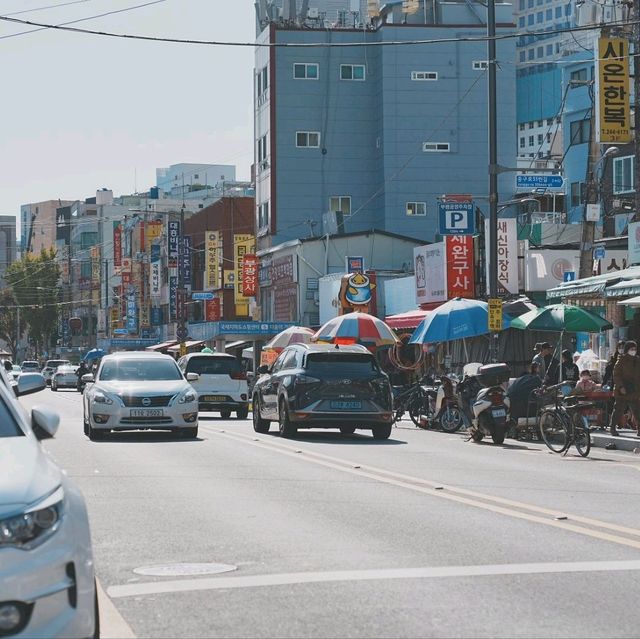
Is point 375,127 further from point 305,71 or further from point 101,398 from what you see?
point 101,398

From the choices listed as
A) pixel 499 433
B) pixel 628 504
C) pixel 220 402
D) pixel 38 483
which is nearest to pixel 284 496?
pixel 628 504

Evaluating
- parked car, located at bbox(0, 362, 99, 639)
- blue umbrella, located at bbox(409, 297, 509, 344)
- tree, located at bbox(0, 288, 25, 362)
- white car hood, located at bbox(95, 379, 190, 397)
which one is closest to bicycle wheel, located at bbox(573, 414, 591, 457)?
white car hood, located at bbox(95, 379, 190, 397)

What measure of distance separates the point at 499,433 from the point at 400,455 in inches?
158

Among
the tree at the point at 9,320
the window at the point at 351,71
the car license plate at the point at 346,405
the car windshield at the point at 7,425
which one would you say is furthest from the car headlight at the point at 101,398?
the tree at the point at 9,320

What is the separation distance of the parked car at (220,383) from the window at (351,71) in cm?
4222

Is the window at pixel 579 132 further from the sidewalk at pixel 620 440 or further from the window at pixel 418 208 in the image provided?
the sidewalk at pixel 620 440

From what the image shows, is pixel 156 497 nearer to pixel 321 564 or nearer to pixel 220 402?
pixel 321 564

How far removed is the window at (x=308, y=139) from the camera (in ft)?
257

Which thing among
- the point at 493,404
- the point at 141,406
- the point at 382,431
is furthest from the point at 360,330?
the point at 141,406

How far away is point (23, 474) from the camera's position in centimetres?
649

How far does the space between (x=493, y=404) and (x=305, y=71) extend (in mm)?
54814

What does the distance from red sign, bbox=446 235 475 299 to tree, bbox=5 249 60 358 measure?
110m

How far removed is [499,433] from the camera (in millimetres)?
25219

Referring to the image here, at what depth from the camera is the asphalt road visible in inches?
306
